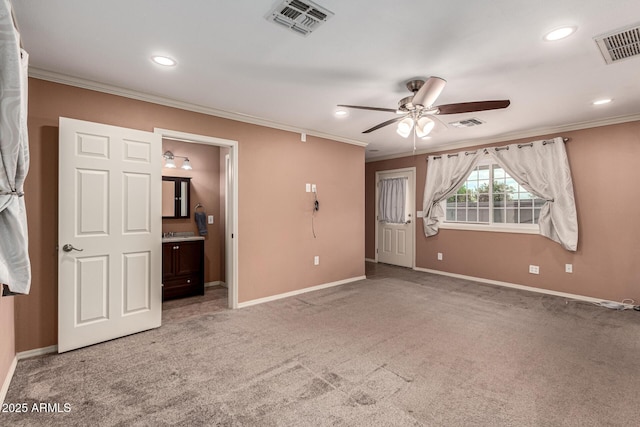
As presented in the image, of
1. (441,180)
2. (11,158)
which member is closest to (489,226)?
(441,180)

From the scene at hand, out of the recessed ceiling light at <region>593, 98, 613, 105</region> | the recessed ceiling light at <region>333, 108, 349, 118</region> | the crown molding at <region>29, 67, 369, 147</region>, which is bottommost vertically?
the crown molding at <region>29, 67, 369, 147</region>

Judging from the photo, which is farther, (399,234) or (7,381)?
(399,234)

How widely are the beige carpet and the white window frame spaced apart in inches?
53.9

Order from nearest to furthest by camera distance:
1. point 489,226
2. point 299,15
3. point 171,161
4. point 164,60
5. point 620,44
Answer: point 299,15
point 620,44
point 164,60
point 171,161
point 489,226

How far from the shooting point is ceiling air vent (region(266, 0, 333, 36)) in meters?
1.79

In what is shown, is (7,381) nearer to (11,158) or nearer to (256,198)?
(11,158)

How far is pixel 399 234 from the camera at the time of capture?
648cm

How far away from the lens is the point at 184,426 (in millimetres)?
1731

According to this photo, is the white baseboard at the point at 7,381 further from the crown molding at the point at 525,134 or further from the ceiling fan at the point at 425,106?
the crown molding at the point at 525,134

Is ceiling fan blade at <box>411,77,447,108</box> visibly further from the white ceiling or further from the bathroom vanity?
the bathroom vanity

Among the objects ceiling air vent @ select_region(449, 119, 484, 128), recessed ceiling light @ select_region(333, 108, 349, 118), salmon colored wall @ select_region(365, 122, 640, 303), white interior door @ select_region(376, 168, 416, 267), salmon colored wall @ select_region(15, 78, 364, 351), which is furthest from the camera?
white interior door @ select_region(376, 168, 416, 267)

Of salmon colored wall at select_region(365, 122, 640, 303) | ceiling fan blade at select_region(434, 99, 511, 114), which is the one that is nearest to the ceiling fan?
ceiling fan blade at select_region(434, 99, 511, 114)

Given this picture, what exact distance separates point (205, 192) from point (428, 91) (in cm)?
372

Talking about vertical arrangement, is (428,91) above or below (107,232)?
above
